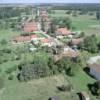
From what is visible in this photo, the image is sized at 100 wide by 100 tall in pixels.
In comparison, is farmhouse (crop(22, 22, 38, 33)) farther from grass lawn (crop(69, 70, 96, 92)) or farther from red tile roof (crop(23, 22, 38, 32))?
grass lawn (crop(69, 70, 96, 92))

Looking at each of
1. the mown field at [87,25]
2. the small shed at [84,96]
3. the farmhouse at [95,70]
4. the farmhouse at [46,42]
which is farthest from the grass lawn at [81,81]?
the mown field at [87,25]

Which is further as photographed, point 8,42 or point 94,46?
point 8,42

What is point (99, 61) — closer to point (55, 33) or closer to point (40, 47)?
point (40, 47)

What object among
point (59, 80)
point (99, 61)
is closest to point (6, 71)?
point (59, 80)

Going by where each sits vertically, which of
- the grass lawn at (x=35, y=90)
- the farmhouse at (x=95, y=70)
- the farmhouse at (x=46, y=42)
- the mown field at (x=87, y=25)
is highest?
the farmhouse at (x=95, y=70)

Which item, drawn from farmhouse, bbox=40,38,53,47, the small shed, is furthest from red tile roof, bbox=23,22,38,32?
the small shed

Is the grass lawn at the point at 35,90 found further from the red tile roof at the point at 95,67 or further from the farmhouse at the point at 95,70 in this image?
the red tile roof at the point at 95,67

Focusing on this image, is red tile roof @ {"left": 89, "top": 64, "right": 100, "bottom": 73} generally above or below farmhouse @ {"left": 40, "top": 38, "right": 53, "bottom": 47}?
above

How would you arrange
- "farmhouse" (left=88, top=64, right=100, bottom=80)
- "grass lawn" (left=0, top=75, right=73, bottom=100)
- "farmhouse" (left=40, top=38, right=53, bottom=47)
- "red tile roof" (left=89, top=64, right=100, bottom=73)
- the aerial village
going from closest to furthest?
1. "grass lawn" (left=0, top=75, right=73, bottom=100)
2. the aerial village
3. "farmhouse" (left=88, top=64, right=100, bottom=80)
4. "red tile roof" (left=89, top=64, right=100, bottom=73)
5. "farmhouse" (left=40, top=38, right=53, bottom=47)

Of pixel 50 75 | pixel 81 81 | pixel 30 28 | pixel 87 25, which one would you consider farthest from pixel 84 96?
pixel 87 25
